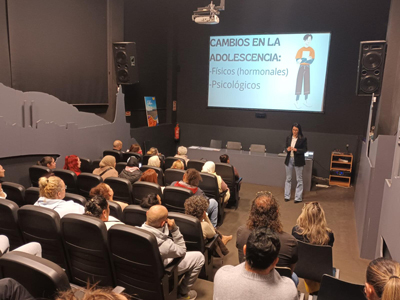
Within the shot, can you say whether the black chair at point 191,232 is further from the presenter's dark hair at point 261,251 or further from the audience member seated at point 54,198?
the presenter's dark hair at point 261,251

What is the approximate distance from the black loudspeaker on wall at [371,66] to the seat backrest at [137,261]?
204 inches

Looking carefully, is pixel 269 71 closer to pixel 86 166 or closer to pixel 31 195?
pixel 86 166

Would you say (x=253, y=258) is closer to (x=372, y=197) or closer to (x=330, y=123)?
(x=372, y=197)

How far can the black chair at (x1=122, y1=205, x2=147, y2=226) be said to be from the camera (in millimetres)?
2961

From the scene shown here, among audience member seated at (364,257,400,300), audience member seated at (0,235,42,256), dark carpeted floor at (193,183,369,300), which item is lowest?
dark carpeted floor at (193,183,369,300)

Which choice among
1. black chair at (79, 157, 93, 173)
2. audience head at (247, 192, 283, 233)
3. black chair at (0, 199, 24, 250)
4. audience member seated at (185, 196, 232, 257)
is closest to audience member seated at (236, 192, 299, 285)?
audience head at (247, 192, 283, 233)

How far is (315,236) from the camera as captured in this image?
271 cm

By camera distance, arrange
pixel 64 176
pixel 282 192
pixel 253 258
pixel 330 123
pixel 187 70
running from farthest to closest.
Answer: pixel 187 70
pixel 330 123
pixel 282 192
pixel 64 176
pixel 253 258

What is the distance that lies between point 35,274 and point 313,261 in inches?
80.8

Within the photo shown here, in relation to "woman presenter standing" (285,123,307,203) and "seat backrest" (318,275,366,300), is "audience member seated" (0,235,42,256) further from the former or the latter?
"woman presenter standing" (285,123,307,203)

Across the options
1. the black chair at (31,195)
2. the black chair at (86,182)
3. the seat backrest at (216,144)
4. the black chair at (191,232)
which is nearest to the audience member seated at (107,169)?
the black chair at (86,182)

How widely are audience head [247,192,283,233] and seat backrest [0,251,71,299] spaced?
57.4 inches

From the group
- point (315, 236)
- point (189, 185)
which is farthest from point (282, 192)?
point (315, 236)

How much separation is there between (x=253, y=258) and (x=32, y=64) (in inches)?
217
